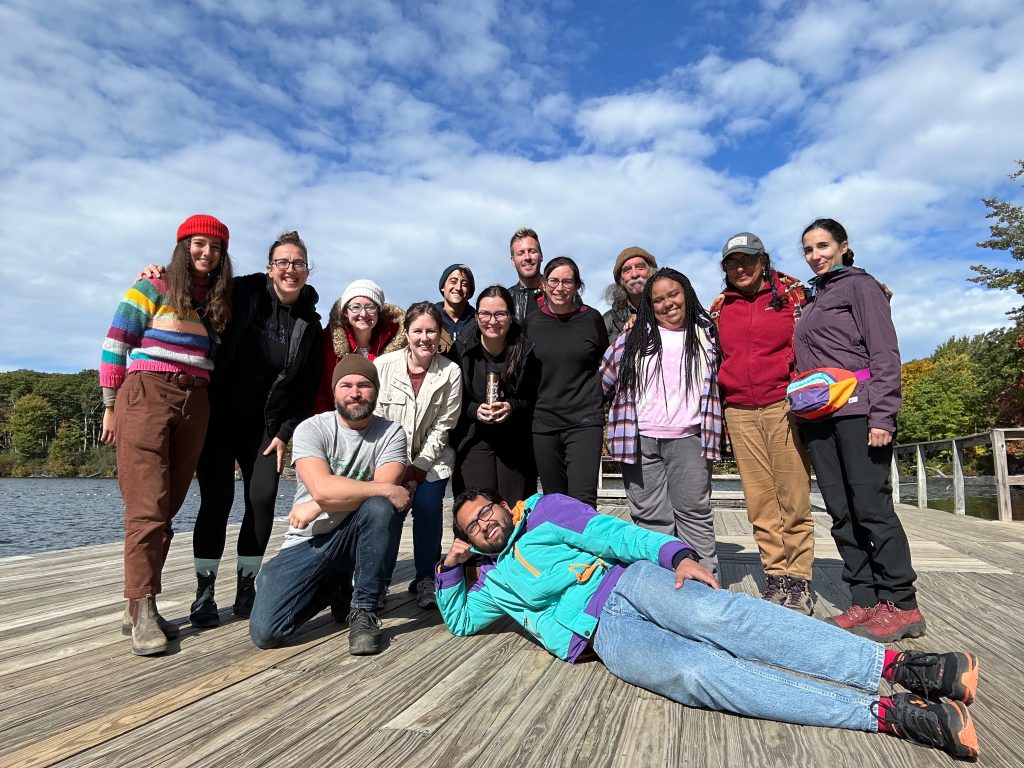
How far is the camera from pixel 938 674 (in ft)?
5.91

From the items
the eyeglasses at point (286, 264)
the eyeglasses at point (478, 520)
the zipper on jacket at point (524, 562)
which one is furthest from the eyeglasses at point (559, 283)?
the zipper on jacket at point (524, 562)

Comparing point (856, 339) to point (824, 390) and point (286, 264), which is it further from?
point (286, 264)

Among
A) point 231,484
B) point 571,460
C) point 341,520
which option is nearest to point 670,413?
point 571,460

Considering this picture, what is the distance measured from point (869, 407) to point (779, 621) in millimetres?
1431

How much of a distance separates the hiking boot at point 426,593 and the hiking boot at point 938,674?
226 cm

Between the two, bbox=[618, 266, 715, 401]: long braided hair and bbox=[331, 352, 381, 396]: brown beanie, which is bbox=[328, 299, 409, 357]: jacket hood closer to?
bbox=[331, 352, 381, 396]: brown beanie

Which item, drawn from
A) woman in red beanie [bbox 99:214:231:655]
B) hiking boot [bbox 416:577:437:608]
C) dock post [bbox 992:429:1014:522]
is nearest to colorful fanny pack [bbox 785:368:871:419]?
hiking boot [bbox 416:577:437:608]

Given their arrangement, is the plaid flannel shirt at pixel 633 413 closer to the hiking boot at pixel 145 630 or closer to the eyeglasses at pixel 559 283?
the eyeglasses at pixel 559 283

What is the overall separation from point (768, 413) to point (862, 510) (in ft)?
2.12

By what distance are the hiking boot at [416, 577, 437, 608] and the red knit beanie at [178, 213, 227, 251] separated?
209 cm

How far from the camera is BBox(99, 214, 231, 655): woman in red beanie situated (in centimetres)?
277

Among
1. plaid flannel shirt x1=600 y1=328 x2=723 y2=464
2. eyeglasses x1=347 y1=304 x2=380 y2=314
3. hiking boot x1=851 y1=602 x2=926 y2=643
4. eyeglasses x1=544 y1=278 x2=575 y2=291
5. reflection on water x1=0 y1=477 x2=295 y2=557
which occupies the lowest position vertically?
reflection on water x1=0 y1=477 x2=295 y2=557

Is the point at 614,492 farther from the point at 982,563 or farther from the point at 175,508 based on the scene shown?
the point at 175,508

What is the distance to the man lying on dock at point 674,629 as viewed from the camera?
1800mm
